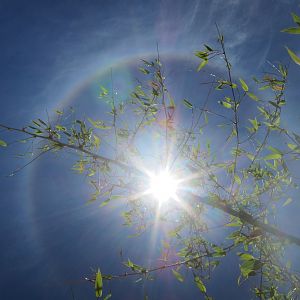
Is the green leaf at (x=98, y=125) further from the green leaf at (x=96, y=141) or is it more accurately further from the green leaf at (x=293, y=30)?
the green leaf at (x=293, y=30)

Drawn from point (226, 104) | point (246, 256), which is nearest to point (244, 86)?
point (226, 104)

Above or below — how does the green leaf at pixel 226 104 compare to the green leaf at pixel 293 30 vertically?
above

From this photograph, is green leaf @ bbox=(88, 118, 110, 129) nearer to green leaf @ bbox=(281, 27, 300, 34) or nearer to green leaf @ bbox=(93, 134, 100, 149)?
green leaf @ bbox=(93, 134, 100, 149)

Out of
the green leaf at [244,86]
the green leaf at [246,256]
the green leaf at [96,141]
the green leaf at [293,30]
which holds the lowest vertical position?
the green leaf at [246,256]

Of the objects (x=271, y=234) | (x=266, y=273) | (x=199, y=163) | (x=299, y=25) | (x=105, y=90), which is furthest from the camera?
(x=266, y=273)

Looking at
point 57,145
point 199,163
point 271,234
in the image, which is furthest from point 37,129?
point 271,234

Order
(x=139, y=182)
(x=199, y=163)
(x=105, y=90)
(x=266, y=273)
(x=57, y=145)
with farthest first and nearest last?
(x=266, y=273) < (x=105, y=90) < (x=199, y=163) < (x=139, y=182) < (x=57, y=145)

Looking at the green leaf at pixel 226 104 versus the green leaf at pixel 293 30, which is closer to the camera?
the green leaf at pixel 293 30

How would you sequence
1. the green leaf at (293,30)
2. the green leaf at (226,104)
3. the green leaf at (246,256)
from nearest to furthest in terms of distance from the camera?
the green leaf at (293,30) < the green leaf at (246,256) < the green leaf at (226,104)

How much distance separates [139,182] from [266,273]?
2502 millimetres

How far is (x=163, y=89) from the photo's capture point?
12.4ft

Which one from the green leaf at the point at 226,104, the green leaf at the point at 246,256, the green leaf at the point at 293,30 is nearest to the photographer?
the green leaf at the point at 293,30

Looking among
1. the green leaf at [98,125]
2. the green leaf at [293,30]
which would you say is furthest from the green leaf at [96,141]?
the green leaf at [293,30]

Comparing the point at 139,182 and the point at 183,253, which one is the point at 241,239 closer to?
the point at 183,253
